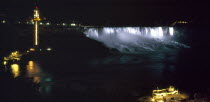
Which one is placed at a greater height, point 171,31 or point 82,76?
point 171,31

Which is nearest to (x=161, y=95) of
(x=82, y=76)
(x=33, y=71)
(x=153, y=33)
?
(x=82, y=76)

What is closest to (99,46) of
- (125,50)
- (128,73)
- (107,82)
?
(125,50)

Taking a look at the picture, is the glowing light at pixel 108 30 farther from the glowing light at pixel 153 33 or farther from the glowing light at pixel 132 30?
the glowing light at pixel 153 33

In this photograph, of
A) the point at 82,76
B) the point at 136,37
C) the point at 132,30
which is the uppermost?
the point at 132,30

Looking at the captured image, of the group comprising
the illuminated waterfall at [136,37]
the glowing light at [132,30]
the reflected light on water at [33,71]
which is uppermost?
the glowing light at [132,30]

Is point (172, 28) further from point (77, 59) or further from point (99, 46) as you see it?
point (77, 59)

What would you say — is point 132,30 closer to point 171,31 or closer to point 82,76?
point 171,31

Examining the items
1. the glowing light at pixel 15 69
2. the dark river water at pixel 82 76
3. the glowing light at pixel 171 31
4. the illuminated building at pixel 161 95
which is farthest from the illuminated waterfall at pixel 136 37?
the illuminated building at pixel 161 95
